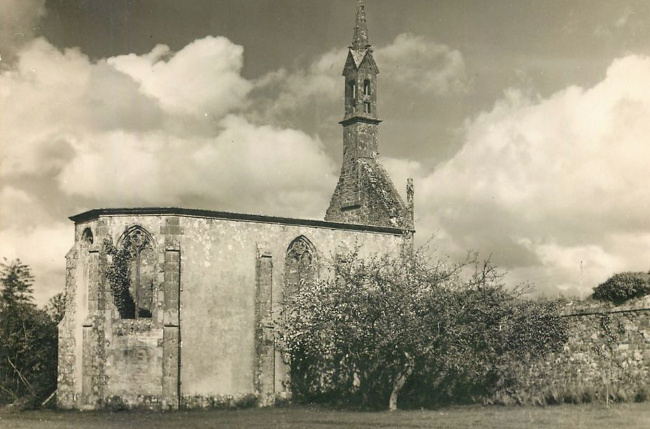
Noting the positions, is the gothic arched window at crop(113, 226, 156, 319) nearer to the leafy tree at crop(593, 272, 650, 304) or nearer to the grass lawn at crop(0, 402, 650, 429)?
the grass lawn at crop(0, 402, 650, 429)

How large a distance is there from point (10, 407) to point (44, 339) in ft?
13.2

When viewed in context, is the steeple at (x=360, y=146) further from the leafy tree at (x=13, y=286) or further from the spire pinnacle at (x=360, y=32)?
the leafy tree at (x=13, y=286)

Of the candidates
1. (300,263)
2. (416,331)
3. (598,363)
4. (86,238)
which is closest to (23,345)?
(86,238)

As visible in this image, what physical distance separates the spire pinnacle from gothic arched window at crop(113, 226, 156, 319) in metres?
19.1

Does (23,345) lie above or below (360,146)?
below

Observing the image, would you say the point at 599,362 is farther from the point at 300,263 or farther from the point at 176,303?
the point at 176,303

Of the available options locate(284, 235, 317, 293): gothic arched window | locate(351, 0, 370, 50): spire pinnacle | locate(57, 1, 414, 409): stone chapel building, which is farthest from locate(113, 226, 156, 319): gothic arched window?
locate(351, 0, 370, 50): spire pinnacle

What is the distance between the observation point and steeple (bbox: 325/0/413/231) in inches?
1690

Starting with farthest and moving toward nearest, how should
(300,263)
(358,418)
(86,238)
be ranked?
(300,263)
(86,238)
(358,418)

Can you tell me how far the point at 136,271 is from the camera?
3284cm

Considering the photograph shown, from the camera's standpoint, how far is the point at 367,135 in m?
44.9

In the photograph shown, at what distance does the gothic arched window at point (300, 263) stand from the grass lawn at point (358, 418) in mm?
6567

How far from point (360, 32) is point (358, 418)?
84.7 ft

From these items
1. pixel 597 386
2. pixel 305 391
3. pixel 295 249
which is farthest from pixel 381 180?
pixel 597 386
